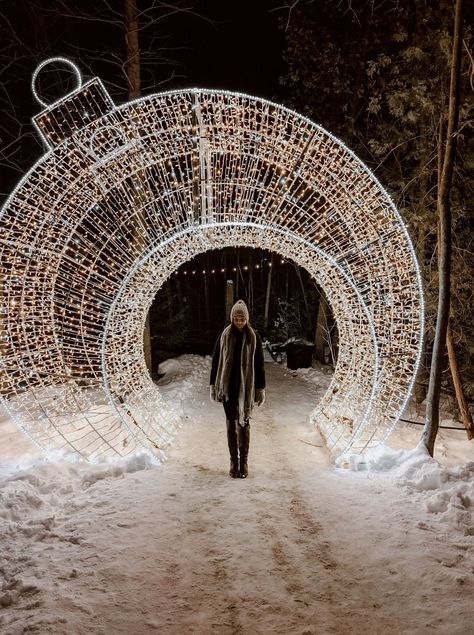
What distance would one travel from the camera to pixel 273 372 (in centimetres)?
1323

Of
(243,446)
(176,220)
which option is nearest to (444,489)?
(243,446)

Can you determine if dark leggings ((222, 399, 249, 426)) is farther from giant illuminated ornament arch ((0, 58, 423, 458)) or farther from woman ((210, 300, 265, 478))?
giant illuminated ornament arch ((0, 58, 423, 458))

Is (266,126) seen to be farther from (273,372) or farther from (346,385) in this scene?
(273,372)

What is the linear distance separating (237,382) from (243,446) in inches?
28.0

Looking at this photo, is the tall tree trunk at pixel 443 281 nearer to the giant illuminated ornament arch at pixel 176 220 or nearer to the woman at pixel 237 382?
the giant illuminated ornament arch at pixel 176 220

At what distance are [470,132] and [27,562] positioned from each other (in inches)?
360

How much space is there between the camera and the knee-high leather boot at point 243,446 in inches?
210

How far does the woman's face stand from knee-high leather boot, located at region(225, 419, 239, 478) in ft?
3.46

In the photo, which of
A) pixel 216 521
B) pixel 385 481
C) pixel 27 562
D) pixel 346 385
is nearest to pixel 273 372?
pixel 346 385

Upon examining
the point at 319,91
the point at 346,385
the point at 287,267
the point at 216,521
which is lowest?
the point at 216,521

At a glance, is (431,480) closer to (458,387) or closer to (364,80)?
(458,387)

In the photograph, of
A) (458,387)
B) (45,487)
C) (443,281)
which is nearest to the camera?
(45,487)

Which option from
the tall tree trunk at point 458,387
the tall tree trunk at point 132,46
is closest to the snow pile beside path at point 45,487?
the tall tree trunk at point 458,387

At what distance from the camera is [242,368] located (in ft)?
17.5
